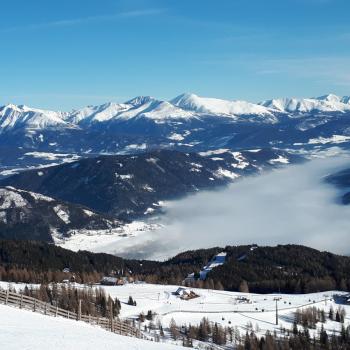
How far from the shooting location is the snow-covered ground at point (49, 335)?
3906 cm

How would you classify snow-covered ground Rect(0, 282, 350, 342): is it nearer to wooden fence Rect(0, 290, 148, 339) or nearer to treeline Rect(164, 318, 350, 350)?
treeline Rect(164, 318, 350, 350)

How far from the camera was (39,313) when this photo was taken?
5309cm

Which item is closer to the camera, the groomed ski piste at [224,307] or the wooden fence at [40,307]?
the wooden fence at [40,307]

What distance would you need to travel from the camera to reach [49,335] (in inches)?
1663

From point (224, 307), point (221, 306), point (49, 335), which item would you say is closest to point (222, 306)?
point (221, 306)

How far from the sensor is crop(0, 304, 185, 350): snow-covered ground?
39.1 metres

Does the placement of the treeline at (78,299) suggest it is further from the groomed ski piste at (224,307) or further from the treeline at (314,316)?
the treeline at (314,316)

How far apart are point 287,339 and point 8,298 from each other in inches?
2437

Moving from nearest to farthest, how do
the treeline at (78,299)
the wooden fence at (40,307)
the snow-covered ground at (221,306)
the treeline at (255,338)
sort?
the wooden fence at (40,307) < the treeline at (255,338) < the treeline at (78,299) < the snow-covered ground at (221,306)

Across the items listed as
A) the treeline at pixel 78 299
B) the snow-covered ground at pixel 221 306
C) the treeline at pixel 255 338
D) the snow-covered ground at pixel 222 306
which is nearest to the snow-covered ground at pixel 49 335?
the treeline at pixel 255 338

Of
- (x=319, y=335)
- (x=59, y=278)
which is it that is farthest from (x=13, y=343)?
(x=59, y=278)

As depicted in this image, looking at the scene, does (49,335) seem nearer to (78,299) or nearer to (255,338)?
(255,338)

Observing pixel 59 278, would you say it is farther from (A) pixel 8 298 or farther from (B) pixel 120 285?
(A) pixel 8 298

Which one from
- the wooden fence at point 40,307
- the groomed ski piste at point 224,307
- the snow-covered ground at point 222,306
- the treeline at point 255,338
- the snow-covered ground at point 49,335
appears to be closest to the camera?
the snow-covered ground at point 49,335
